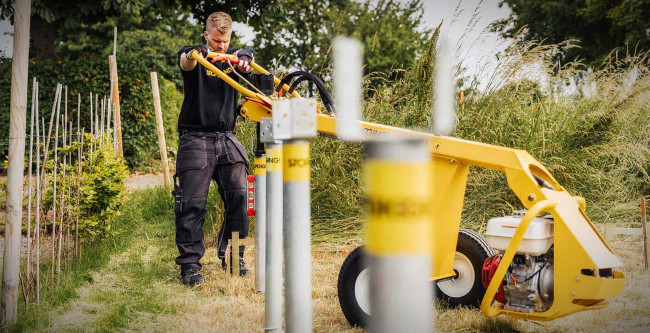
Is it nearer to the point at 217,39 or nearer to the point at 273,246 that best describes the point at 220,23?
the point at 217,39

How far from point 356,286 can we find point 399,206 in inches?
72.0

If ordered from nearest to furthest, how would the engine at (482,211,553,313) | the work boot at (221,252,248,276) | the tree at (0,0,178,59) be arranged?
the engine at (482,211,553,313), the work boot at (221,252,248,276), the tree at (0,0,178,59)

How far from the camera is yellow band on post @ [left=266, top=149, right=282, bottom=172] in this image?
237 centimetres

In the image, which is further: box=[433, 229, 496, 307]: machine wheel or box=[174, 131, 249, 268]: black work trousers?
box=[174, 131, 249, 268]: black work trousers

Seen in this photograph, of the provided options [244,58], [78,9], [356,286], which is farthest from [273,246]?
[78,9]

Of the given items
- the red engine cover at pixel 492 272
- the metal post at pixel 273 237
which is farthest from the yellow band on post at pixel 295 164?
the red engine cover at pixel 492 272

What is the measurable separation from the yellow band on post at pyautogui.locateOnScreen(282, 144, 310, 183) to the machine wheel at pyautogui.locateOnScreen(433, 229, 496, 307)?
1.51m

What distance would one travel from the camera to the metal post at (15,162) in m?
2.85

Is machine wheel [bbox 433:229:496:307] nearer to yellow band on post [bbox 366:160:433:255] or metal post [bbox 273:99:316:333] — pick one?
metal post [bbox 273:99:316:333]

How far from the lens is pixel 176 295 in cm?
360

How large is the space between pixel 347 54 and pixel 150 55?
46.5 feet

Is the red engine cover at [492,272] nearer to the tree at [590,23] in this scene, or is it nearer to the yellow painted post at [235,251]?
the yellow painted post at [235,251]

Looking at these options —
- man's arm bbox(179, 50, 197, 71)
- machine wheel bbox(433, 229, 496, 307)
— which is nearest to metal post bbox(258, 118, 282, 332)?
machine wheel bbox(433, 229, 496, 307)

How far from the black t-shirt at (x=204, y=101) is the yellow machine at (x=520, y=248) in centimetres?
128
